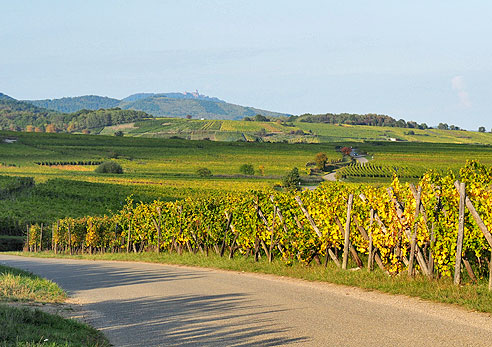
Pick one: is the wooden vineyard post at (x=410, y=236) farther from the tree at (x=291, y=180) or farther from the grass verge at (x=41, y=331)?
the tree at (x=291, y=180)

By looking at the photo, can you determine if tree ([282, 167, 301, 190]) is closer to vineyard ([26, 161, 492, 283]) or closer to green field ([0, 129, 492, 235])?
green field ([0, 129, 492, 235])

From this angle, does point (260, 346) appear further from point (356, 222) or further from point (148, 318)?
point (356, 222)

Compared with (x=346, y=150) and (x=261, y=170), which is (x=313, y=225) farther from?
(x=346, y=150)

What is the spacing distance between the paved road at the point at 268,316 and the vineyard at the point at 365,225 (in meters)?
1.52

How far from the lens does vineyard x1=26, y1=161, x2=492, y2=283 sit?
12297 mm

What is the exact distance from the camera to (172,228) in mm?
26094

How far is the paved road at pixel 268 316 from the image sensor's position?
8484 millimetres

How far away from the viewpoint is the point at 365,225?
599 inches

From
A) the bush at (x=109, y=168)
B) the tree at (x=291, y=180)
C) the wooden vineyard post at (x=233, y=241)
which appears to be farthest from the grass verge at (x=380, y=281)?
the bush at (x=109, y=168)

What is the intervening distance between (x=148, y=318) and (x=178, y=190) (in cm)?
7638

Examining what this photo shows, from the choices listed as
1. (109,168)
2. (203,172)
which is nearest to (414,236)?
(203,172)

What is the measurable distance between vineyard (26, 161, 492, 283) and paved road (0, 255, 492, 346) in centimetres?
152

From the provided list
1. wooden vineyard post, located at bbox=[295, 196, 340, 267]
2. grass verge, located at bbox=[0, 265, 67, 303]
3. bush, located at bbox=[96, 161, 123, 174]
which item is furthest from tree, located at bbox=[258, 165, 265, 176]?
grass verge, located at bbox=[0, 265, 67, 303]

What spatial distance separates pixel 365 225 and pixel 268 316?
577 cm
